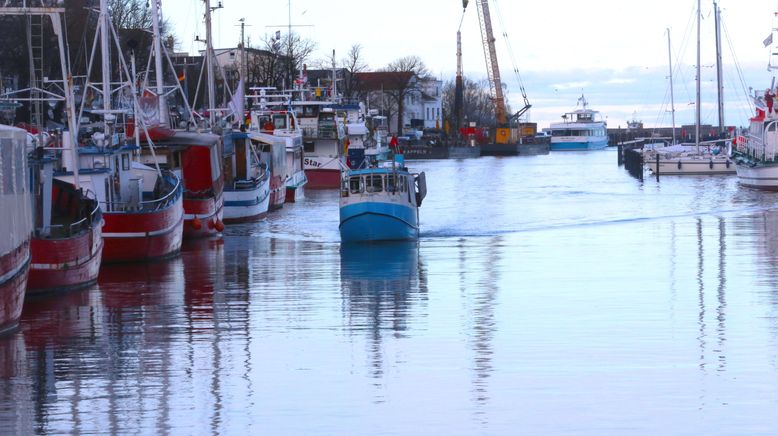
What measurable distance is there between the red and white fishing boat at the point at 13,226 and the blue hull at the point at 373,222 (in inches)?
702

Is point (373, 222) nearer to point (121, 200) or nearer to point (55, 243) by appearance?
point (121, 200)

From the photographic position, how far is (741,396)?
54.6 feet

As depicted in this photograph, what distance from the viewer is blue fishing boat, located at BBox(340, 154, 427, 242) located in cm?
3938

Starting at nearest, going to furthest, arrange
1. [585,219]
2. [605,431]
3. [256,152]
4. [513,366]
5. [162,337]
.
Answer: [605,431]
[513,366]
[162,337]
[585,219]
[256,152]

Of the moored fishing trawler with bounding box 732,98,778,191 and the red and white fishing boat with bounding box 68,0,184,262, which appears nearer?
the red and white fishing boat with bounding box 68,0,184,262

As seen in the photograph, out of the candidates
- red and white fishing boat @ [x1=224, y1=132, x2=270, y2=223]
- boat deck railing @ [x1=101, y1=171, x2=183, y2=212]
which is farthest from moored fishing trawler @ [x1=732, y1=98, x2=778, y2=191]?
boat deck railing @ [x1=101, y1=171, x2=183, y2=212]

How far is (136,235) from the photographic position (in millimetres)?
34375

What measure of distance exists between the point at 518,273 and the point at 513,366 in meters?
13.3

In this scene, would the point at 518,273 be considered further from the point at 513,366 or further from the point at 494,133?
the point at 494,133

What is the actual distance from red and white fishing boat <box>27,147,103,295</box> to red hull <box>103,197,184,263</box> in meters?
3.92

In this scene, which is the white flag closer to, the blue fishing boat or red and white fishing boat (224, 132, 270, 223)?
red and white fishing boat (224, 132, 270, 223)

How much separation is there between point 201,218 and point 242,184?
937 centimetres

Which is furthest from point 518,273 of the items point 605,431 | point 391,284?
point 605,431

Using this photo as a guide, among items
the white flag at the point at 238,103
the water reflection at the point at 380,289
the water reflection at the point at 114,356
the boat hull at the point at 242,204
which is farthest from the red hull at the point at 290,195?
the water reflection at the point at 114,356
